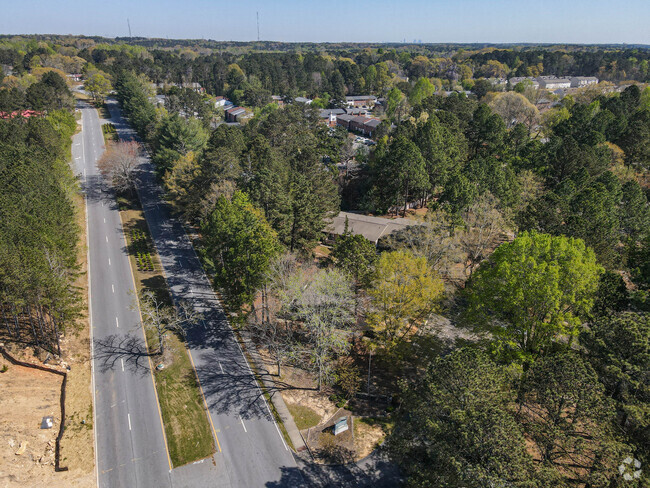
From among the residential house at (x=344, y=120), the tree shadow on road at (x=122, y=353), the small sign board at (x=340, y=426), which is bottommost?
the small sign board at (x=340, y=426)

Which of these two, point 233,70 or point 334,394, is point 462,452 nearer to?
point 334,394

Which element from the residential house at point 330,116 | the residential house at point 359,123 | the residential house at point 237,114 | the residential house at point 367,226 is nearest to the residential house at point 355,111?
the residential house at point 330,116

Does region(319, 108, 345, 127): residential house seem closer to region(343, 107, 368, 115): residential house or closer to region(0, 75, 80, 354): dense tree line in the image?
region(343, 107, 368, 115): residential house

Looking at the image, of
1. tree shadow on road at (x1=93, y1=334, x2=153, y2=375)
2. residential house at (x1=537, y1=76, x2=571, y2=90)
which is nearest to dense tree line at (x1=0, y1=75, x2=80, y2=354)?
tree shadow on road at (x1=93, y1=334, x2=153, y2=375)

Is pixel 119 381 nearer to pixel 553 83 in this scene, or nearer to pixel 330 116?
pixel 330 116

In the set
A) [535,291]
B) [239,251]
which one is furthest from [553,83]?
[239,251]

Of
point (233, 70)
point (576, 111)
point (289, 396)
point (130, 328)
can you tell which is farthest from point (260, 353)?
point (233, 70)

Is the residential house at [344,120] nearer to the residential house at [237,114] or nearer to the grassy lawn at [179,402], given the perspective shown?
the residential house at [237,114]
